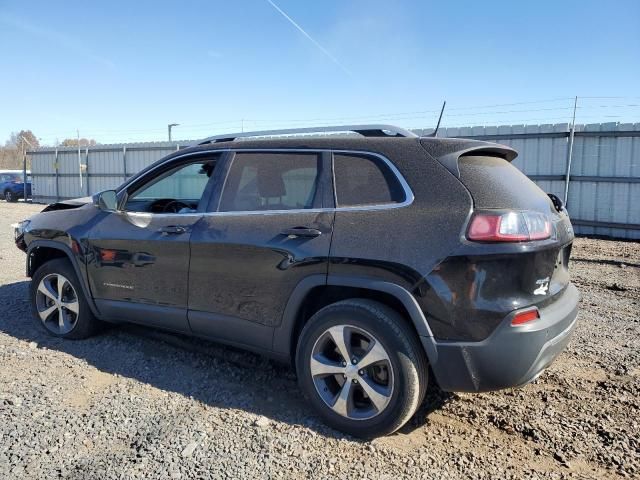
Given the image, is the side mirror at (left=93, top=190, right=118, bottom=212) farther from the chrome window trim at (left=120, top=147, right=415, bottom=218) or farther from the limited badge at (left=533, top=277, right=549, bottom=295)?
the limited badge at (left=533, top=277, right=549, bottom=295)

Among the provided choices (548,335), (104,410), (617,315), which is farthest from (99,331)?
(617,315)

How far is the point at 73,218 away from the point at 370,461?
328cm

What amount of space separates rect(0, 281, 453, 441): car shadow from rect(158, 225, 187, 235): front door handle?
3.51ft

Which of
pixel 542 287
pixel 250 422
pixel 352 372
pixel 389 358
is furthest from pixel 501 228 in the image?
pixel 250 422

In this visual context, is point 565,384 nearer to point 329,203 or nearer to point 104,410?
point 329,203

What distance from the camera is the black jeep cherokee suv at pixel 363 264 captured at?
2.76 meters

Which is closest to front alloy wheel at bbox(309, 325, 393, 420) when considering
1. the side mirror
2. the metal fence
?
the side mirror

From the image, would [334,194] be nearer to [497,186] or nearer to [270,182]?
[270,182]

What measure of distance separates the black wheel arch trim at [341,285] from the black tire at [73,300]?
6.85 feet

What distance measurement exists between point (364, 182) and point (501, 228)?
88 cm

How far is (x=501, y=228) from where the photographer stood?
2.72 metres

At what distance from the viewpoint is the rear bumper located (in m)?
2.73

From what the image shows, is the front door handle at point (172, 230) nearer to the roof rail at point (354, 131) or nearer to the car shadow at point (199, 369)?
the roof rail at point (354, 131)

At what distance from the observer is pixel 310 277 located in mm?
3188
